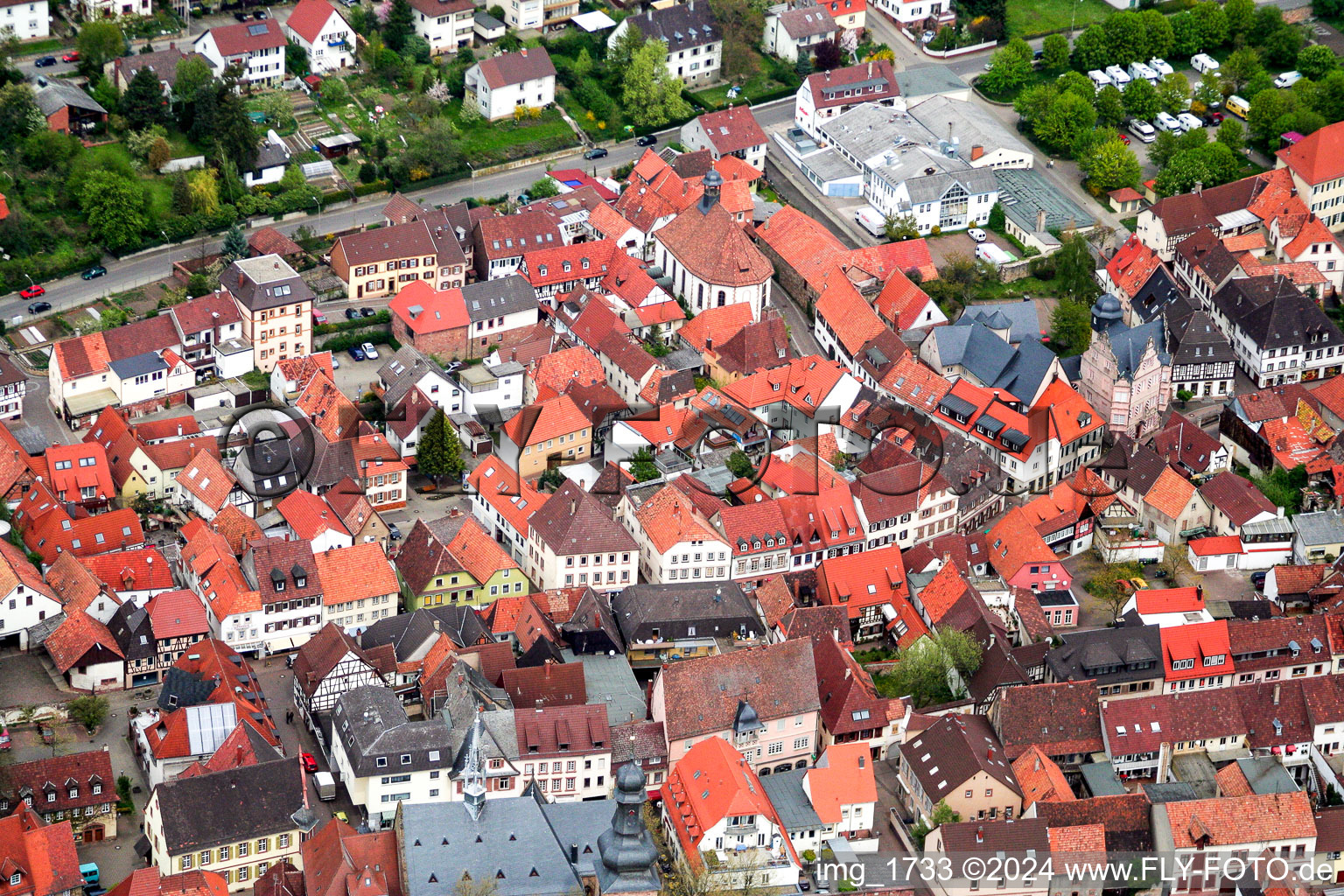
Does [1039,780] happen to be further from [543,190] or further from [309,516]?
[543,190]

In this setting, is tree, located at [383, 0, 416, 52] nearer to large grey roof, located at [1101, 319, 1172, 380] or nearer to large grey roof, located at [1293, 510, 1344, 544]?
large grey roof, located at [1101, 319, 1172, 380]

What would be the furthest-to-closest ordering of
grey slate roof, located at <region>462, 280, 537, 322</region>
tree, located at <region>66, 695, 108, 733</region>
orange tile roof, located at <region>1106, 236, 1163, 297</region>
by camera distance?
orange tile roof, located at <region>1106, 236, 1163, 297</region>, grey slate roof, located at <region>462, 280, 537, 322</region>, tree, located at <region>66, 695, 108, 733</region>

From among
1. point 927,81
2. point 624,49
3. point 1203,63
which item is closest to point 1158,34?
point 1203,63

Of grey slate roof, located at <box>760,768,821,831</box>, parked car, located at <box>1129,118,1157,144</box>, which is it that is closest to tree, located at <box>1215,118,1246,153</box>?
parked car, located at <box>1129,118,1157,144</box>

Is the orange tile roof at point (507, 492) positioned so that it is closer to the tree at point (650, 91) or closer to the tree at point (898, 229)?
the tree at point (898, 229)

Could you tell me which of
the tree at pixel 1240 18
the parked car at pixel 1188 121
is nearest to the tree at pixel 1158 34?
the tree at pixel 1240 18

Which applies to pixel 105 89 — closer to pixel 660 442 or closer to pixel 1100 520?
pixel 660 442

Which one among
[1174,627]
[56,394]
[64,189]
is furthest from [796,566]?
[64,189]
